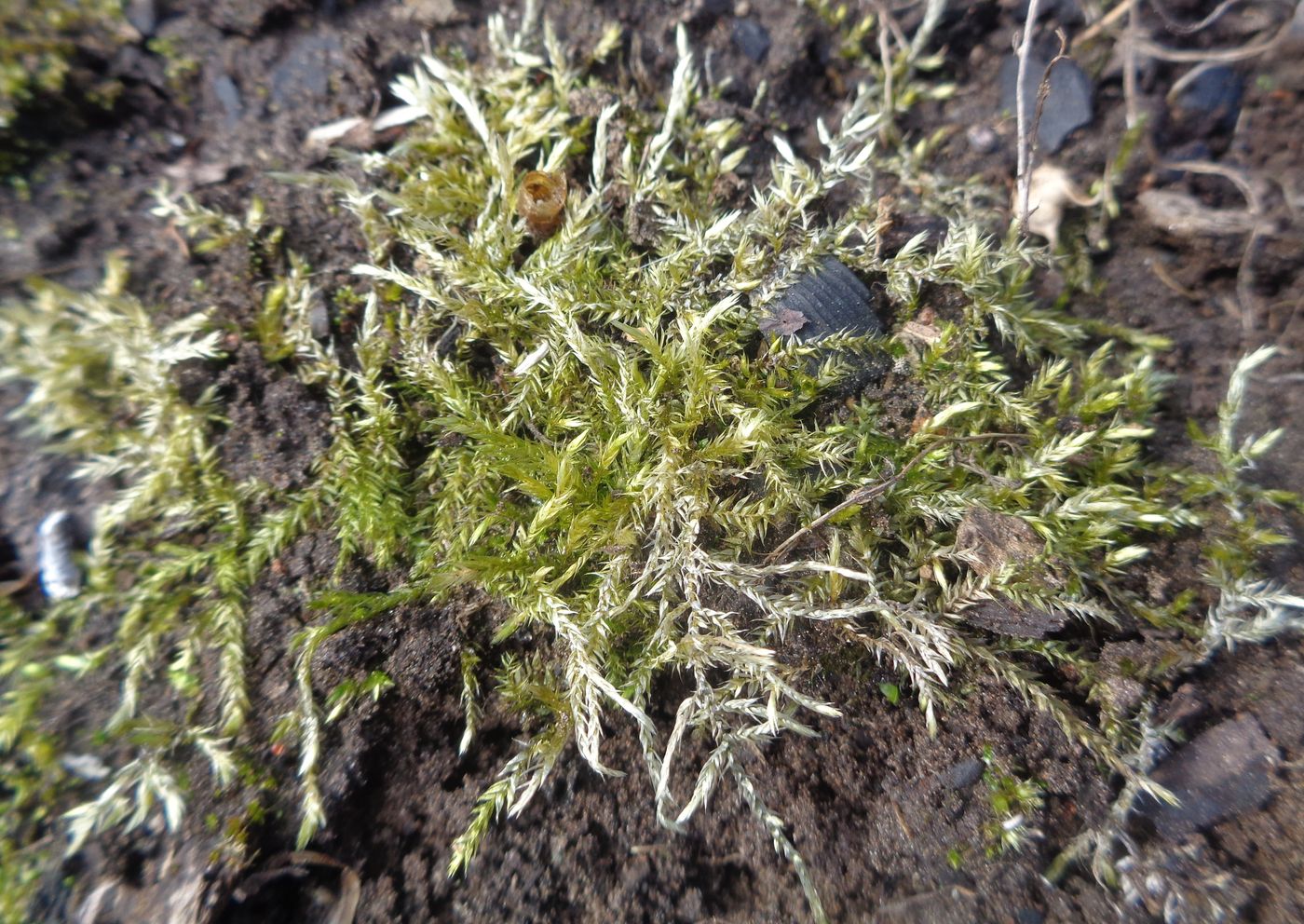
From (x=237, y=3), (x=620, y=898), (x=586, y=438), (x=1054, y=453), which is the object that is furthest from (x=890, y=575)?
(x=237, y=3)

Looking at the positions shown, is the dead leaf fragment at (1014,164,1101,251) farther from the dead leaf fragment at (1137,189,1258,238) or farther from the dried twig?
the dried twig

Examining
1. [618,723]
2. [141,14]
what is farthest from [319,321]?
[618,723]

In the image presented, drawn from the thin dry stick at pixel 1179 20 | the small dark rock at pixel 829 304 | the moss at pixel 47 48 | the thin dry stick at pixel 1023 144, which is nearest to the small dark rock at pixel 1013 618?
the small dark rock at pixel 829 304

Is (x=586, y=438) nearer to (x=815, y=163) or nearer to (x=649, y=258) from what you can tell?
(x=649, y=258)

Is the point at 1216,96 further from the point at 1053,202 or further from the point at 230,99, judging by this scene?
the point at 230,99

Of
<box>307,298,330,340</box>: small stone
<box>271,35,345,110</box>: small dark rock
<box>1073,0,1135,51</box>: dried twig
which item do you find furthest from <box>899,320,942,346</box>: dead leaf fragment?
<box>271,35,345,110</box>: small dark rock

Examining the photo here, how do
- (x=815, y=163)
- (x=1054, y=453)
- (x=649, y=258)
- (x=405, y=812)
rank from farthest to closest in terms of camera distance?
(x=815, y=163), (x=649, y=258), (x=1054, y=453), (x=405, y=812)
